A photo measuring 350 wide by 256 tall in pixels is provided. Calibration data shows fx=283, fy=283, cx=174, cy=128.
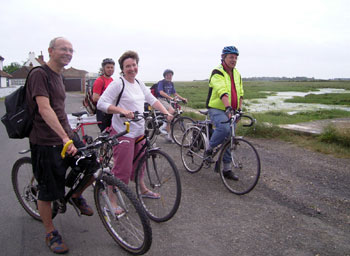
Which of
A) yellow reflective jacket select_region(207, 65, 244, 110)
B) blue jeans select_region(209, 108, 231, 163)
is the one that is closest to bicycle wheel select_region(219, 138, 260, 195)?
blue jeans select_region(209, 108, 231, 163)

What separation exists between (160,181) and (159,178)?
0.05 meters

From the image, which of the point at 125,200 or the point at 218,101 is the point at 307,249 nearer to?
the point at 125,200

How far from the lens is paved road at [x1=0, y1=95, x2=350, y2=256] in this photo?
2963 mm

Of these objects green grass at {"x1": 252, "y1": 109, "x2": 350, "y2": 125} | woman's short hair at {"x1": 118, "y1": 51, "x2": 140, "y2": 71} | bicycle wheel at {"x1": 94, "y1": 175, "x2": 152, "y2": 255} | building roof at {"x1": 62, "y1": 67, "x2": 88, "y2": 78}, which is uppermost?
building roof at {"x1": 62, "y1": 67, "x2": 88, "y2": 78}

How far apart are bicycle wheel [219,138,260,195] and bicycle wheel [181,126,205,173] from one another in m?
0.74

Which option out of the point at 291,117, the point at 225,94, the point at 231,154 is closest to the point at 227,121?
the point at 225,94

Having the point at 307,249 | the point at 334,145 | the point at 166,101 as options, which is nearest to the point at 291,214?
the point at 307,249

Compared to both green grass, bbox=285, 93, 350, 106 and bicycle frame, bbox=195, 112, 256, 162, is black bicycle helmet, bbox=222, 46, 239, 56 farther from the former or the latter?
green grass, bbox=285, 93, 350, 106

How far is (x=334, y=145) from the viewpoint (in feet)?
21.7

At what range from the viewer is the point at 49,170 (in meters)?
2.82

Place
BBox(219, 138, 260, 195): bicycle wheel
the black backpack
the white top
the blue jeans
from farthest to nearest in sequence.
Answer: the blue jeans < BBox(219, 138, 260, 195): bicycle wheel < the white top < the black backpack

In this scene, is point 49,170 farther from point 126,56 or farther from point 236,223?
point 236,223

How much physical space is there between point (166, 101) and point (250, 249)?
6328mm

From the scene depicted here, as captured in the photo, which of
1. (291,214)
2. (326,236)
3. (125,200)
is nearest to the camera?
(125,200)
